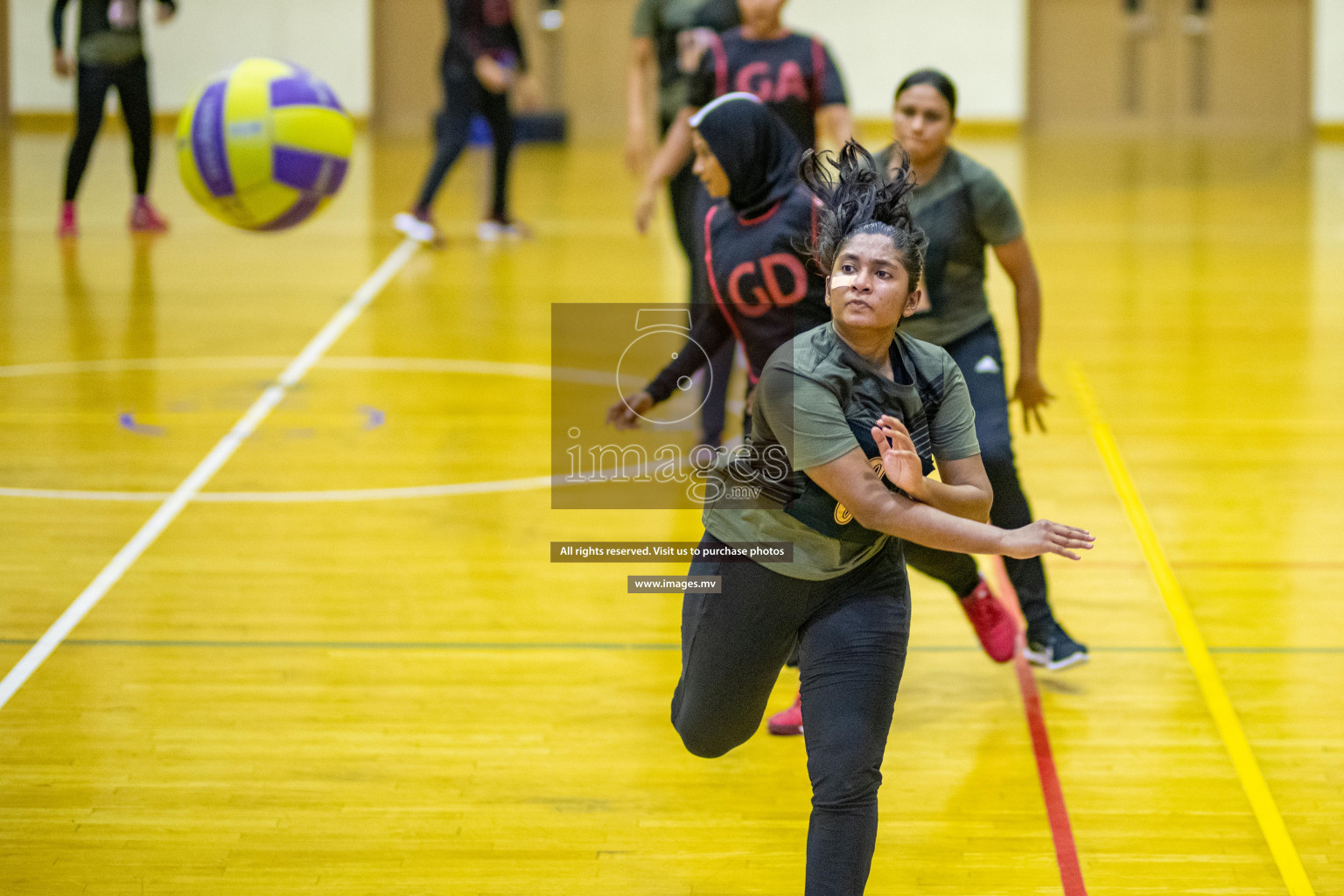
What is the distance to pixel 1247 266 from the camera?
10.8 metres

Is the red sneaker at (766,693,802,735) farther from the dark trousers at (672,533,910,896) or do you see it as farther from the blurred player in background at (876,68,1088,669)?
the dark trousers at (672,533,910,896)

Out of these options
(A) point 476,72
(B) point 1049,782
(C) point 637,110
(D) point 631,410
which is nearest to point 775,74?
(C) point 637,110

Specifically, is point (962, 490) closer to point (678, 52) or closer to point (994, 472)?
point (994, 472)

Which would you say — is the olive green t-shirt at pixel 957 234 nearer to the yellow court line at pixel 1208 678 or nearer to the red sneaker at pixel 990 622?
the red sneaker at pixel 990 622

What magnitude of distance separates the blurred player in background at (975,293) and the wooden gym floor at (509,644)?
246 mm

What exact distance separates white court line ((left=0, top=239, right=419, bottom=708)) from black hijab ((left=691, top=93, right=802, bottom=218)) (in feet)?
7.42

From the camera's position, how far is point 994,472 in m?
4.27

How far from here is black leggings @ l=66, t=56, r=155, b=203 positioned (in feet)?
34.0

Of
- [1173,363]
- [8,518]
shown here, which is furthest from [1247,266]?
[8,518]

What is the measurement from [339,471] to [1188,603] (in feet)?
10.4

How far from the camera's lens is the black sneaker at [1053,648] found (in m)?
4.45

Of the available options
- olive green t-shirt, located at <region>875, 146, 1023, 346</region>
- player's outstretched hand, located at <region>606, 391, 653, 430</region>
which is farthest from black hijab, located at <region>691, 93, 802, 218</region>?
player's outstretched hand, located at <region>606, 391, 653, 430</region>

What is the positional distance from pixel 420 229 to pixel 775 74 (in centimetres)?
562

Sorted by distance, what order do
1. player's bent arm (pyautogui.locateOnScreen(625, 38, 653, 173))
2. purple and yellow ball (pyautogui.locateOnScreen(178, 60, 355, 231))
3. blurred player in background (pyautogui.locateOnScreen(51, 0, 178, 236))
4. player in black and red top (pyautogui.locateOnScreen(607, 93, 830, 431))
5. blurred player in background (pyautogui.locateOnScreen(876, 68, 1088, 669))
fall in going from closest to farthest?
player in black and red top (pyautogui.locateOnScreen(607, 93, 830, 431)) → blurred player in background (pyautogui.locateOnScreen(876, 68, 1088, 669)) → purple and yellow ball (pyautogui.locateOnScreen(178, 60, 355, 231)) → player's bent arm (pyautogui.locateOnScreen(625, 38, 653, 173)) → blurred player in background (pyautogui.locateOnScreen(51, 0, 178, 236))
